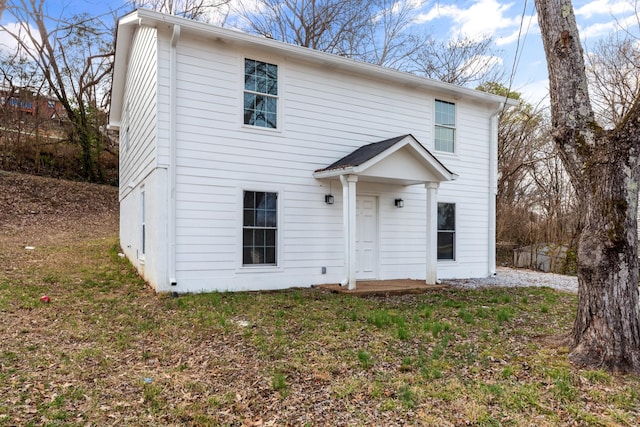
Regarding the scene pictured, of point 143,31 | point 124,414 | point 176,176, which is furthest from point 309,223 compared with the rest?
point 124,414

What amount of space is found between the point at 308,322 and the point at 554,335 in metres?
3.00

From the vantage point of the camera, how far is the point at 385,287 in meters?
8.38

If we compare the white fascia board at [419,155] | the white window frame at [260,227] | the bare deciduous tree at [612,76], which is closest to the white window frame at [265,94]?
the white window frame at [260,227]

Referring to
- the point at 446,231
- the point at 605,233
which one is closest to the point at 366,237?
the point at 446,231

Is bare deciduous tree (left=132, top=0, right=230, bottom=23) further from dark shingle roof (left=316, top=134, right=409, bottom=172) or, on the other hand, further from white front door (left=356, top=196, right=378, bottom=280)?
white front door (left=356, top=196, right=378, bottom=280)

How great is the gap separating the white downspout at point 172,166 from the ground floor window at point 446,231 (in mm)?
6159

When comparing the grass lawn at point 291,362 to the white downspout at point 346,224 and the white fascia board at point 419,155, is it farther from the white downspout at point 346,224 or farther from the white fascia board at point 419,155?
the white fascia board at point 419,155

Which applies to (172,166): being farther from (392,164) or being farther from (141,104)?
(392,164)

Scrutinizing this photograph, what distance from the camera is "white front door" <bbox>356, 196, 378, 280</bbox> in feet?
30.7

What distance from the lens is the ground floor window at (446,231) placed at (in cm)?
1044

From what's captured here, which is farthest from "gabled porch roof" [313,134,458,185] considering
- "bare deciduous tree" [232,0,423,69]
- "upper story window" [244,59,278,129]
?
"bare deciduous tree" [232,0,423,69]

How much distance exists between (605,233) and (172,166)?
6226mm

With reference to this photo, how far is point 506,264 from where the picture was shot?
15.8m

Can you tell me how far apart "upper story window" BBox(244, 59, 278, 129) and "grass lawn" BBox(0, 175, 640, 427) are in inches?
131
